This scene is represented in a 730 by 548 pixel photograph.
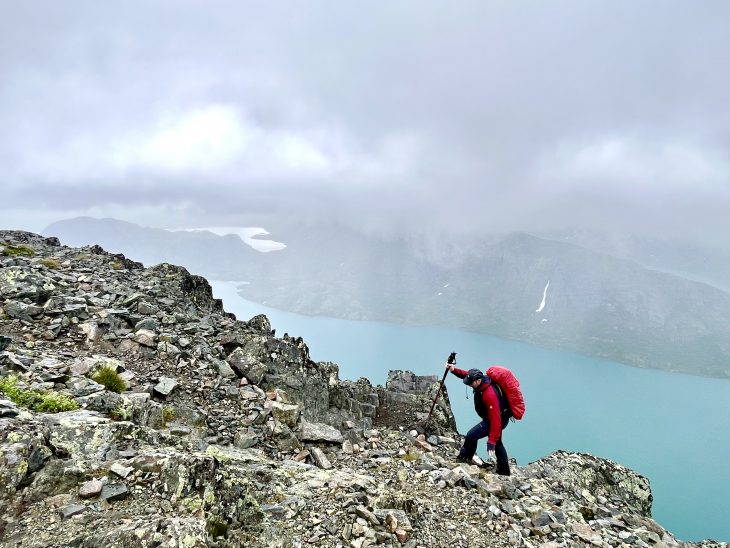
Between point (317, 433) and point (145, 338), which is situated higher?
point (145, 338)

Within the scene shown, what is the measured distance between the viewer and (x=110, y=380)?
1209 cm

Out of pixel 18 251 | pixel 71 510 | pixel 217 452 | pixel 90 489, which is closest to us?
pixel 71 510

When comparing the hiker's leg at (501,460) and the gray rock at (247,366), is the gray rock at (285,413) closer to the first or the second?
the gray rock at (247,366)

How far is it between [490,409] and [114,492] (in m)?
10.9

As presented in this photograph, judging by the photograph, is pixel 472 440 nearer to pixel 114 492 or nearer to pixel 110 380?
pixel 114 492

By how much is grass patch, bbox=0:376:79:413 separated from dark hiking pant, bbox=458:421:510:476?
12.3 metres

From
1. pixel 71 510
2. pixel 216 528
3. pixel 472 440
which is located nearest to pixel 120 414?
pixel 71 510

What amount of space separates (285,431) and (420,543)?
20.7ft

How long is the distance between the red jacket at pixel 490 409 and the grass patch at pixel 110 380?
11752 millimetres

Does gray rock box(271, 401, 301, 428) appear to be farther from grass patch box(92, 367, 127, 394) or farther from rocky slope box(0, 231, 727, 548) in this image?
grass patch box(92, 367, 127, 394)

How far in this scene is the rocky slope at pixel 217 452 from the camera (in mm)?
7000

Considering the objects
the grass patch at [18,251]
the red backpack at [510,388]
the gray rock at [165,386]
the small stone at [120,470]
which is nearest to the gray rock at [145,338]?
the gray rock at [165,386]

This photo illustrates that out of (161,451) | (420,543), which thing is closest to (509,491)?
(420,543)

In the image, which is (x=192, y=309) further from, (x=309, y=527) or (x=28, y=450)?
(x=309, y=527)
